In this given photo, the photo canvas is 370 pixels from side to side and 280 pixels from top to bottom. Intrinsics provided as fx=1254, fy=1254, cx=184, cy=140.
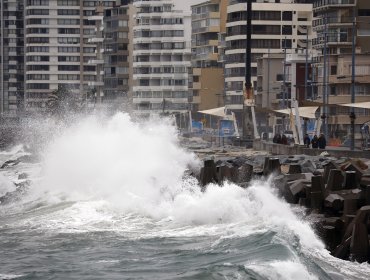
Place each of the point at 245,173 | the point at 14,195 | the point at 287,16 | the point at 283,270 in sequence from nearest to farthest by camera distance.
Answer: the point at 283,270 < the point at 245,173 < the point at 14,195 < the point at 287,16

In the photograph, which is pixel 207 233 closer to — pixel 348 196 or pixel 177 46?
pixel 348 196

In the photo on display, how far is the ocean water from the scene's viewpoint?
65.3 ft

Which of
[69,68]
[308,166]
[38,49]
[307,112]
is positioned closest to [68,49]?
[69,68]

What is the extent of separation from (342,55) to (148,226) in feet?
156

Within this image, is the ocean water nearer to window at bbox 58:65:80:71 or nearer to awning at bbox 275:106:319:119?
awning at bbox 275:106:319:119

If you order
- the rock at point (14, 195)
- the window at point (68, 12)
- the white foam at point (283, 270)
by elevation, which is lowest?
the rock at point (14, 195)

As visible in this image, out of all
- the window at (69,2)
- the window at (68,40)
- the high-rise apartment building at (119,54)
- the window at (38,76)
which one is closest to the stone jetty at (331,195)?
the high-rise apartment building at (119,54)

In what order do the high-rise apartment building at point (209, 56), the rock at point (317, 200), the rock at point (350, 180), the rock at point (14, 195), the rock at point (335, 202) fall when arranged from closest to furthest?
1. the rock at point (335, 202)
2. the rock at point (317, 200)
3. the rock at point (350, 180)
4. the rock at point (14, 195)
5. the high-rise apartment building at point (209, 56)

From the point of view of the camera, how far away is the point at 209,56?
354 feet

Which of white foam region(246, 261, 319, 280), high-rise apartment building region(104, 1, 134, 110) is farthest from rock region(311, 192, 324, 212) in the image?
high-rise apartment building region(104, 1, 134, 110)

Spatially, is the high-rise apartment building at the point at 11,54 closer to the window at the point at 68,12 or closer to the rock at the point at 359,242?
the window at the point at 68,12

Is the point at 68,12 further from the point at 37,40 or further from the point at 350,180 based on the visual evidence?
the point at 350,180

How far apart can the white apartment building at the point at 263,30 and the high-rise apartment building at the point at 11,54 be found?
7122 centimetres

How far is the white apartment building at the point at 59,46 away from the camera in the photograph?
149 m
